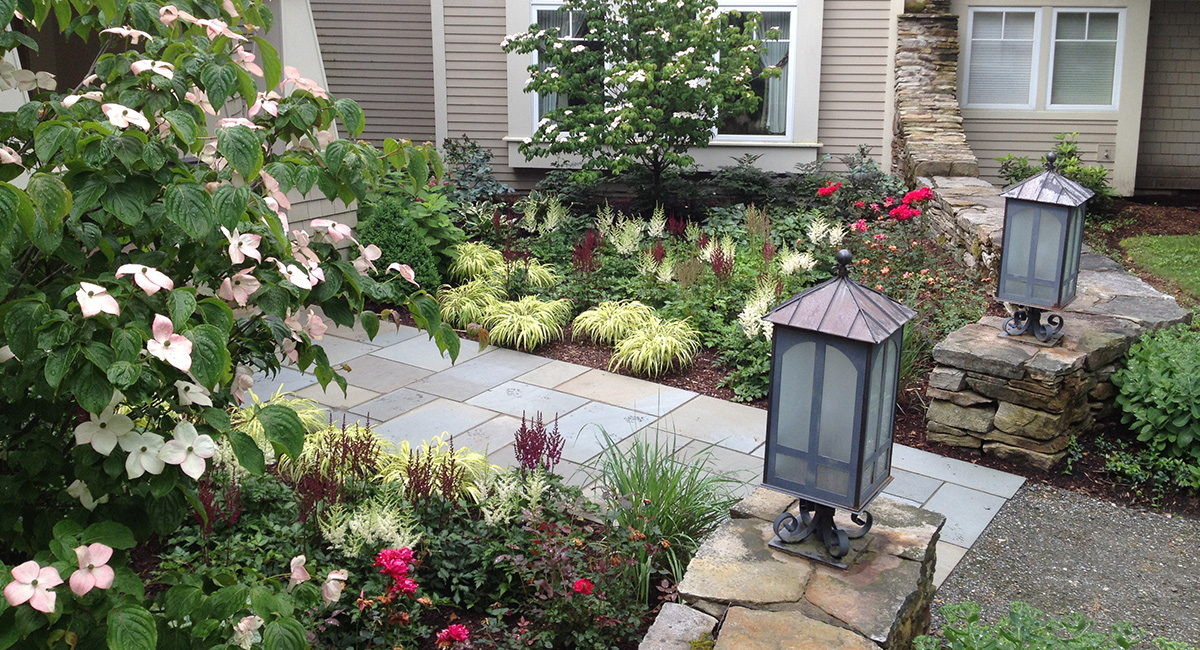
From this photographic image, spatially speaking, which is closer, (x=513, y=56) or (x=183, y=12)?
(x=183, y=12)

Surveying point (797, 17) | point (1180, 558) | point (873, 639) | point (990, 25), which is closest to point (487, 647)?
point (873, 639)

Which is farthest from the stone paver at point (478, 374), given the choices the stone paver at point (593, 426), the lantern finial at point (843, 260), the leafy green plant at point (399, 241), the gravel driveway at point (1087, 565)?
the lantern finial at point (843, 260)

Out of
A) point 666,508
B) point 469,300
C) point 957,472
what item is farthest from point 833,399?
point 469,300

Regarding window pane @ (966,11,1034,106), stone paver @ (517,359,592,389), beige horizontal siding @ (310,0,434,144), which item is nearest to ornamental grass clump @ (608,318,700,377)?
stone paver @ (517,359,592,389)

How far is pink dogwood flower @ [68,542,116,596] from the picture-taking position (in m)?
1.65

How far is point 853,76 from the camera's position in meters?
10.5

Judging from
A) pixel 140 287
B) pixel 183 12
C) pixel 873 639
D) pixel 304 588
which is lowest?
pixel 873 639

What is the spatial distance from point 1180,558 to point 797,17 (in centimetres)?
728

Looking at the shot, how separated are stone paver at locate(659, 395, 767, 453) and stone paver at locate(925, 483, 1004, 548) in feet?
3.13

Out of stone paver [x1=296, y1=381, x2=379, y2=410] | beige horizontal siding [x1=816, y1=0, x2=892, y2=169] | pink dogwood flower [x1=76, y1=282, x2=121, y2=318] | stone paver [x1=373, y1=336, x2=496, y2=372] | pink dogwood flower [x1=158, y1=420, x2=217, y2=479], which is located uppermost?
beige horizontal siding [x1=816, y1=0, x2=892, y2=169]

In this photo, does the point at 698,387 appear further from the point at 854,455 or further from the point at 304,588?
the point at 304,588

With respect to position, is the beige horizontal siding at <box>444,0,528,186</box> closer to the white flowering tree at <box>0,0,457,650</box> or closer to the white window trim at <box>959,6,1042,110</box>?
the white window trim at <box>959,6,1042,110</box>

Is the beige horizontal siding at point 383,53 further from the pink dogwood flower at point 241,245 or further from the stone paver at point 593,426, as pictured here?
the pink dogwood flower at point 241,245

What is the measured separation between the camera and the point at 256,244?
197 cm
